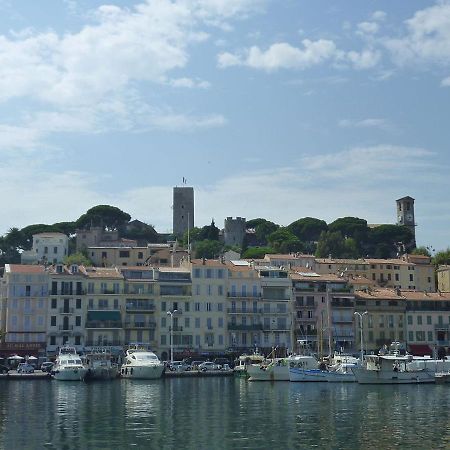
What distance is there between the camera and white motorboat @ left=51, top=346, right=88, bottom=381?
77125 mm

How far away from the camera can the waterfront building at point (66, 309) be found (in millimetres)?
92500

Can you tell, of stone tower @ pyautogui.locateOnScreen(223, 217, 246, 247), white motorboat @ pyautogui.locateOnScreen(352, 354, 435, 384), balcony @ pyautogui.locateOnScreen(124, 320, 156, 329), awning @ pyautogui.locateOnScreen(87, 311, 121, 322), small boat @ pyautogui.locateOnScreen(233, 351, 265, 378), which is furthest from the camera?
stone tower @ pyautogui.locateOnScreen(223, 217, 246, 247)

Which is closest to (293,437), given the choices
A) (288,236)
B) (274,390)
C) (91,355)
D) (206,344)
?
(274,390)

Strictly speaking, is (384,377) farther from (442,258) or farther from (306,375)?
(442,258)

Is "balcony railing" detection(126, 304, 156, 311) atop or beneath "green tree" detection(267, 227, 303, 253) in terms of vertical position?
beneath

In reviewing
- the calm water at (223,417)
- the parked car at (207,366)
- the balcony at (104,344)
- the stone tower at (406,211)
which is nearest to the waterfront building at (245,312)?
the parked car at (207,366)

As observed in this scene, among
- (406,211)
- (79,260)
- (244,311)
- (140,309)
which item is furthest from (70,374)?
(406,211)

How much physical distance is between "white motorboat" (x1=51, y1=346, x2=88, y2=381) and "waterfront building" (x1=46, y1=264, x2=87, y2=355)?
1210 cm

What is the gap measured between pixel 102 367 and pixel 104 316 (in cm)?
1452

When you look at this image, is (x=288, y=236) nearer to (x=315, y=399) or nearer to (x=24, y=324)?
(x=24, y=324)

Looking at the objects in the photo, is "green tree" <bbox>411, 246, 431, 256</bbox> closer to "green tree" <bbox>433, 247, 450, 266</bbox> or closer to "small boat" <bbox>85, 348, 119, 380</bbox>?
"green tree" <bbox>433, 247, 450, 266</bbox>

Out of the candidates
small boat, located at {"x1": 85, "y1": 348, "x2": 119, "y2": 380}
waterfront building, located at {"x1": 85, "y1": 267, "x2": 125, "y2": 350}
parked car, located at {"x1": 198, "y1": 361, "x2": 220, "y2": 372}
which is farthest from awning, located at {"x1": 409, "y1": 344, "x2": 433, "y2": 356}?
small boat, located at {"x1": 85, "y1": 348, "x2": 119, "y2": 380}

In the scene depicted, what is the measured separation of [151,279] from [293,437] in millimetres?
62472

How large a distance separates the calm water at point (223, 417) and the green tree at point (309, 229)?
347ft
